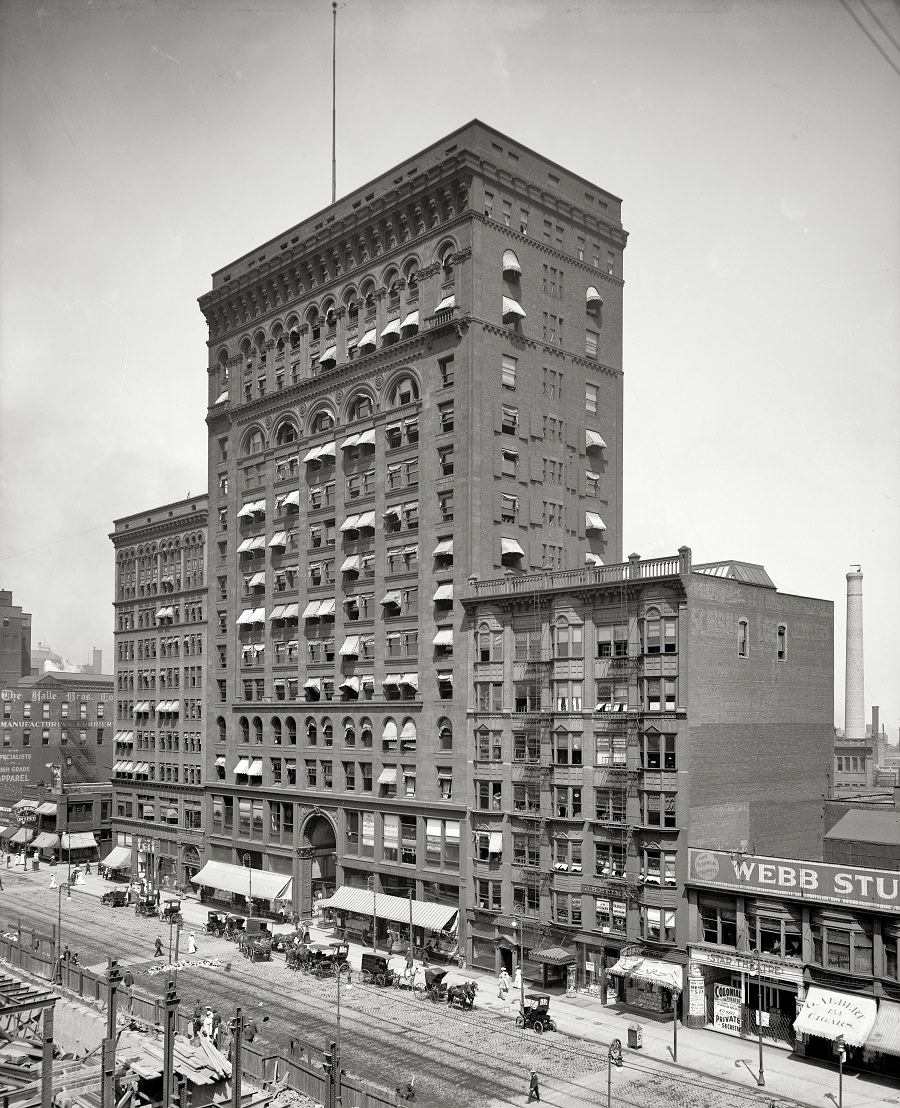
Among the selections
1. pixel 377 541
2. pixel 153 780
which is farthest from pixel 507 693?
pixel 153 780

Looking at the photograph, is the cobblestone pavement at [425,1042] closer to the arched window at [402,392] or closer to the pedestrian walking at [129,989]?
the pedestrian walking at [129,989]

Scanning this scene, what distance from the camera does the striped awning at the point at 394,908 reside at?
211 ft

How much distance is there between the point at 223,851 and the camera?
287 feet

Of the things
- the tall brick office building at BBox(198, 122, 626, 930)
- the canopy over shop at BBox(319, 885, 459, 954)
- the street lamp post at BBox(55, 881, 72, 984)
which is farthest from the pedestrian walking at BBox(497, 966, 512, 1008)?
the street lamp post at BBox(55, 881, 72, 984)

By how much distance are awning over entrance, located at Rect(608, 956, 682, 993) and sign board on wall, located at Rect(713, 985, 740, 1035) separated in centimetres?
196

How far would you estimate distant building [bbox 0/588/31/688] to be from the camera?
6058 inches

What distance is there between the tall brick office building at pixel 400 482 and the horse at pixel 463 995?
8593 mm

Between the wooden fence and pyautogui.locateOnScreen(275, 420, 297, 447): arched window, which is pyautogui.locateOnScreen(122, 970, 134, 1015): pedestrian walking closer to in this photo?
the wooden fence

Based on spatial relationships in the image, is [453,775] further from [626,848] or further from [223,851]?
[223,851]

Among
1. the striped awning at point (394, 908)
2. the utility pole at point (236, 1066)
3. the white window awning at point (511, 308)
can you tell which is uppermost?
the white window awning at point (511, 308)

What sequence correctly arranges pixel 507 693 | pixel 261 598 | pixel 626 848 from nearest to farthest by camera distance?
1. pixel 626 848
2. pixel 507 693
3. pixel 261 598

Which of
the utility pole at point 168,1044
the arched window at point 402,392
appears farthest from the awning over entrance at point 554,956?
the arched window at point 402,392

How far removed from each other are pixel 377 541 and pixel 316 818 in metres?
21.5

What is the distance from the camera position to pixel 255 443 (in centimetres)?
8888
